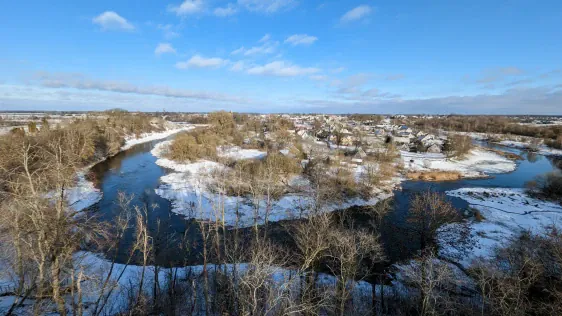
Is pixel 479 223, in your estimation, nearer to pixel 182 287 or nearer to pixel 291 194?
pixel 291 194

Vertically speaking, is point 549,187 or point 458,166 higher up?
point 549,187

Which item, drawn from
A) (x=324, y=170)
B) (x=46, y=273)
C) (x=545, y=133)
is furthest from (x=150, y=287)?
(x=545, y=133)

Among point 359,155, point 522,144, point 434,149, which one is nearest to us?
point 359,155

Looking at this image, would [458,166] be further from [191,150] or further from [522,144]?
[191,150]

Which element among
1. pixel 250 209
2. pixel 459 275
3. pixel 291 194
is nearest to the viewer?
pixel 459 275

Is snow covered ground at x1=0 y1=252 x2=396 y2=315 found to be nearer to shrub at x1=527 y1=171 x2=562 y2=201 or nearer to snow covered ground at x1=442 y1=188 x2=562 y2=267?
snow covered ground at x1=442 y1=188 x2=562 y2=267

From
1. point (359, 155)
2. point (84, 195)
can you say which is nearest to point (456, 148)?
point (359, 155)
